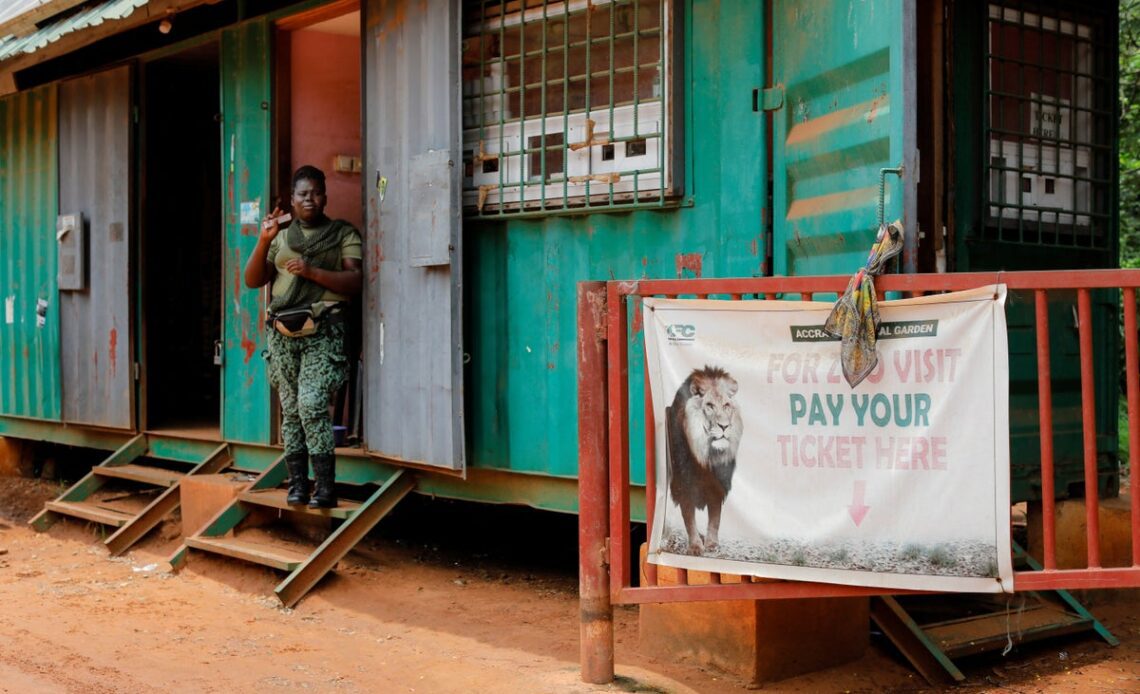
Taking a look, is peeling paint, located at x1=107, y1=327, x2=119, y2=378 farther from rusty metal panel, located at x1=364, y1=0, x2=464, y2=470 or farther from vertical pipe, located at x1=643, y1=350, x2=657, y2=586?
vertical pipe, located at x1=643, y1=350, x2=657, y2=586

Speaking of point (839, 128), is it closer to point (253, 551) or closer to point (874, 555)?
point (874, 555)

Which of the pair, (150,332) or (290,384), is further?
(150,332)

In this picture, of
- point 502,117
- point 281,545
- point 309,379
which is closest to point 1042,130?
point 502,117

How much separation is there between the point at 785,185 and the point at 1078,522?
2310mm

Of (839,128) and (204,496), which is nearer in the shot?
(839,128)

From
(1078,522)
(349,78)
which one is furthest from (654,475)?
(349,78)

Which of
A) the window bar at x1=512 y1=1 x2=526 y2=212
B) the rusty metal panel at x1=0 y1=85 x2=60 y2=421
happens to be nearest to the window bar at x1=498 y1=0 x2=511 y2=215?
the window bar at x1=512 y1=1 x2=526 y2=212

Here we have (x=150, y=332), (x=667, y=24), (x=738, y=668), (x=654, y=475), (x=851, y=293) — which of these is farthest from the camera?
(x=150, y=332)

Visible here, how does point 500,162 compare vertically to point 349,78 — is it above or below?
below

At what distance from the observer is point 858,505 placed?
12.6 ft

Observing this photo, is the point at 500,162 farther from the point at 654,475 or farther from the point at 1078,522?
the point at 1078,522

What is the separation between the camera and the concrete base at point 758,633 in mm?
4812

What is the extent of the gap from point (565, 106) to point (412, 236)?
3.55 feet

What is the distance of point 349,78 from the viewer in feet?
25.7
